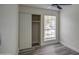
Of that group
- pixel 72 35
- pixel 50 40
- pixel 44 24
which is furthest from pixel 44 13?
pixel 72 35

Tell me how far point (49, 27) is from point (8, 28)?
2.14 ft

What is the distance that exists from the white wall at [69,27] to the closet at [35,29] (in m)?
0.40

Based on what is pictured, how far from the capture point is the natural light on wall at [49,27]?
1403 millimetres

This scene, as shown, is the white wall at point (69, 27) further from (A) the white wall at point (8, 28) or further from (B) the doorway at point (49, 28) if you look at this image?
(A) the white wall at point (8, 28)

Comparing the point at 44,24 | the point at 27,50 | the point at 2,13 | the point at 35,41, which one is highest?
the point at 2,13

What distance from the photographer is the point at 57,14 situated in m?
1.42

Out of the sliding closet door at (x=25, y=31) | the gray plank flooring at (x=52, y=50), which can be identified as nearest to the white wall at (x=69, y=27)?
the gray plank flooring at (x=52, y=50)

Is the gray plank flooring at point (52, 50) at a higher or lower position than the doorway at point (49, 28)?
lower

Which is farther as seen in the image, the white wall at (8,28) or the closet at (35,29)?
the closet at (35,29)

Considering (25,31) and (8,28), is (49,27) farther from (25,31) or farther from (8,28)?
(8,28)
